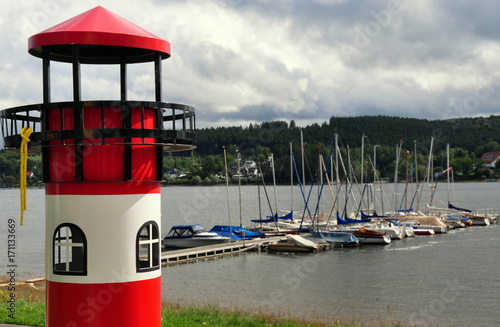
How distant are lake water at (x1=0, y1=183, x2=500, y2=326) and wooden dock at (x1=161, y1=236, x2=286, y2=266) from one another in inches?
44.7

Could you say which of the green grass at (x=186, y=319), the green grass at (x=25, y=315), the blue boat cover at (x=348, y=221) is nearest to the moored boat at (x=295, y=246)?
the blue boat cover at (x=348, y=221)

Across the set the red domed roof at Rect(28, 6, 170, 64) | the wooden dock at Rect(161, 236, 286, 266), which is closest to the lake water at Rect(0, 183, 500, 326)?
the wooden dock at Rect(161, 236, 286, 266)

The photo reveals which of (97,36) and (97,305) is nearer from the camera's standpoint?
(97,36)

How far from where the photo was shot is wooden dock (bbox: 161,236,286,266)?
156 feet

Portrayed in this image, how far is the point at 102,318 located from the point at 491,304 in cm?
2922

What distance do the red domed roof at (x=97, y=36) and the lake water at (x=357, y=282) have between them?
1895 centimetres

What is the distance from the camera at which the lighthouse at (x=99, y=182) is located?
31.3ft

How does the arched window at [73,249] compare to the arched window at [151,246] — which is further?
the arched window at [151,246]

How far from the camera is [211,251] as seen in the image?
5197 centimetres

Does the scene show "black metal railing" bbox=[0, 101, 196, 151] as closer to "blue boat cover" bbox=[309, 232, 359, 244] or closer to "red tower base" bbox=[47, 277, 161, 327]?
"red tower base" bbox=[47, 277, 161, 327]

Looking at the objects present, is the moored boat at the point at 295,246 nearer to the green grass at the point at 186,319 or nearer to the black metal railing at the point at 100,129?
the green grass at the point at 186,319

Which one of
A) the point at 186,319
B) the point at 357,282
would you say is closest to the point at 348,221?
the point at 357,282

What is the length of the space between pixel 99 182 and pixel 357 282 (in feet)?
111

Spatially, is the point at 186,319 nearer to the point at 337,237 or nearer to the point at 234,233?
the point at 337,237
